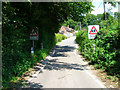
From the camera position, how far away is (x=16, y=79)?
23.7ft

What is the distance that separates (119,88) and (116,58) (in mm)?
2524

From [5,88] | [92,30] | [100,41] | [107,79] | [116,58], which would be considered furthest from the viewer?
[92,30]

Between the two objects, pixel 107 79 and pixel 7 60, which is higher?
pixel 7 60

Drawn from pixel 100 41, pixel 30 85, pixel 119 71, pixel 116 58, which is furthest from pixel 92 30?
pixel 30 85

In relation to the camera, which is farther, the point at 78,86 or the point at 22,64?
the point at 22,64

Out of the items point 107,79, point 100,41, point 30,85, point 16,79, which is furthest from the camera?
point 100,41

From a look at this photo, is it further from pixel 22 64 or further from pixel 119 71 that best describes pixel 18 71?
pixel 119 71

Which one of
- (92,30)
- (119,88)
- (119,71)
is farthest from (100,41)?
(119,88)

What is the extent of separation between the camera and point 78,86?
6.56 meters

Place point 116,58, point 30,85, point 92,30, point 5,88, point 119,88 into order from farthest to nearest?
point 92,30
point 116,58
point 30,85
point 119,88
point 5,88

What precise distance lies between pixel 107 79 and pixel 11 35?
5406 millimetres

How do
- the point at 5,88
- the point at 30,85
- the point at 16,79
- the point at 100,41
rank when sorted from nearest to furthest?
1. the point at 5,88
2. the point at 30,85
3. the point at 16,79
4. the point at 100,41

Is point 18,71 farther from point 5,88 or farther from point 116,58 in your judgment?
point 116,58

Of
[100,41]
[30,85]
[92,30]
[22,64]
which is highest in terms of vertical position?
[92,30]
